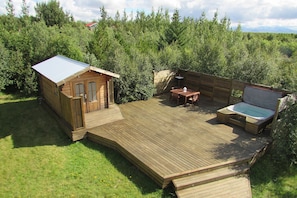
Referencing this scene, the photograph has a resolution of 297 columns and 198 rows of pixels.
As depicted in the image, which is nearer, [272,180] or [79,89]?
[272,180]

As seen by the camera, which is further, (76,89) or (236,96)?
(236,96)

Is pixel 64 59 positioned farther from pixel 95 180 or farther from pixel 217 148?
pixel 217 148

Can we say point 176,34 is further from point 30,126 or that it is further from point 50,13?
point 50,13

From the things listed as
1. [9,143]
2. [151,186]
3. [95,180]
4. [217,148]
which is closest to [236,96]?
[217,148]

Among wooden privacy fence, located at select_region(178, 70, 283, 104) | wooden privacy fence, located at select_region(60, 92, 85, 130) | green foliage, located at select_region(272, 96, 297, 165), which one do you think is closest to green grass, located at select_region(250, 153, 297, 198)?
green foliage, located at select_region(272, 96, 297, 165)

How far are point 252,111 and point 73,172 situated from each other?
7.62 m

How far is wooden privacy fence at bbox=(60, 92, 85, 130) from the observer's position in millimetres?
7789

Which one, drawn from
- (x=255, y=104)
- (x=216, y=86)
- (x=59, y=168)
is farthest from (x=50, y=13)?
(x=255, y=104)

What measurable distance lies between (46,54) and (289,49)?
2841cm

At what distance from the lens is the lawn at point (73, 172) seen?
19.5 feet

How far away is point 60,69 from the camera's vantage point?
938 cm

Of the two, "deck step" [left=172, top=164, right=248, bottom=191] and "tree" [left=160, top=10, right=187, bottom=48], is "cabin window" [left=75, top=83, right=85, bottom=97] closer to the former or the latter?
"deck step" [left=172, top=164, right=248, bottom=191]

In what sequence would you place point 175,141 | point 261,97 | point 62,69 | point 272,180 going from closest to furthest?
point 272,180 < point 175,141 < point 62,69 < point 261,97

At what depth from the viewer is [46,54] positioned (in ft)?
43.4
